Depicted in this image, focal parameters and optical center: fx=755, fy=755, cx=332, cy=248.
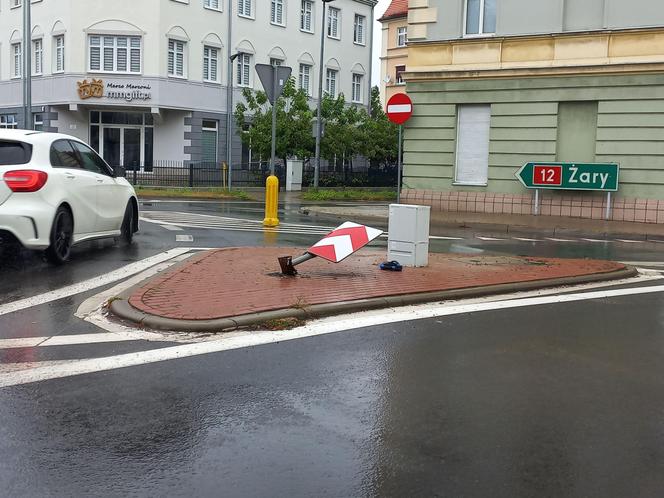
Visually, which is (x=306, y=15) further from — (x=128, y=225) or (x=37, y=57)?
(x=128, y=225)

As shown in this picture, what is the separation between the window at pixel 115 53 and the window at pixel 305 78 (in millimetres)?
11767

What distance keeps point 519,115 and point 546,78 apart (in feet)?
3.97

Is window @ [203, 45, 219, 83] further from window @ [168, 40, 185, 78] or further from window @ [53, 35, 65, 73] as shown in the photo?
window @ [53, 35, 65, 73]

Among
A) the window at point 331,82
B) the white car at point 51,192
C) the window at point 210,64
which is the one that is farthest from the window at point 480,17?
the window at point 331,82

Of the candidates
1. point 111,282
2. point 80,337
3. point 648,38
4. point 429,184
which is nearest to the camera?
point 80,337

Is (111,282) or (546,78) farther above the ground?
(546,78)

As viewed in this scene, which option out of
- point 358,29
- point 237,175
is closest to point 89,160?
point 237,175

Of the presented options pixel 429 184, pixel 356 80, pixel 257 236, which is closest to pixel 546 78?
pixel 429 184

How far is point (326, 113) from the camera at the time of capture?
37.6 metres

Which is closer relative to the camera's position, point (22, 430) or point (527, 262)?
point (22, 430)

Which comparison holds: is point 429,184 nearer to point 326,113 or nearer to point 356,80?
point 326,113

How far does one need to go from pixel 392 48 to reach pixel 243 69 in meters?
27.1

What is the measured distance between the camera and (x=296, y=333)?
627 centimetres

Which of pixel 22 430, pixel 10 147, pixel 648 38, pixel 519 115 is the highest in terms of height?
pixel 648 38
